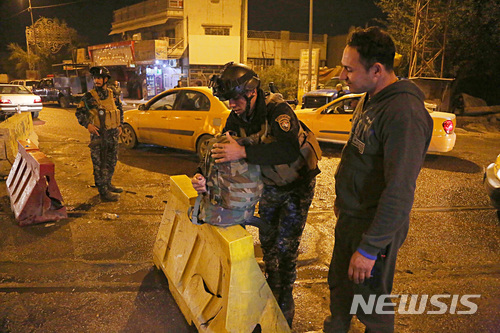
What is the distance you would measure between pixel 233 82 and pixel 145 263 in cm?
231

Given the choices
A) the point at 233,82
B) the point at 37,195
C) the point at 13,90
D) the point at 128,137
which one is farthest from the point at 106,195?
the point at 13,90

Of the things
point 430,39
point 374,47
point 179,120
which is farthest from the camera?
point 430,39

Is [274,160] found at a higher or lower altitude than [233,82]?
lower

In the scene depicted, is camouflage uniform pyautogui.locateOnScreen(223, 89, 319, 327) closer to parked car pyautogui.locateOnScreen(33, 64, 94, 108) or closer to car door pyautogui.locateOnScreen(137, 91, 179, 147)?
car door pyautogui.locateOnScreen(137, 91, 179, 147)

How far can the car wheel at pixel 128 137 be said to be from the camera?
9234mm

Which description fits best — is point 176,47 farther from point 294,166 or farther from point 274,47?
point 294,166

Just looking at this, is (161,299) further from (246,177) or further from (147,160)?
(147,160)

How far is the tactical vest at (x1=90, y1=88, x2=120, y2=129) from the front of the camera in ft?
18.4

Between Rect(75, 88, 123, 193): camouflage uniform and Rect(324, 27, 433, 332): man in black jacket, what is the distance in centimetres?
444

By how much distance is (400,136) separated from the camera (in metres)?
1.74

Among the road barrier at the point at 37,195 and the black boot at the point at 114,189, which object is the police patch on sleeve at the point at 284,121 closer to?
the road barrier at the point at 37,195

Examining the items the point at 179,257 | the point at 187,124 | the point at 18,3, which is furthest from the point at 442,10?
the point at 18,3

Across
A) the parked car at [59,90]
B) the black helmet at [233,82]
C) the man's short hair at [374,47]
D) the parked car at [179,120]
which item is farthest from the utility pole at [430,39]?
the parked car at [59,90]

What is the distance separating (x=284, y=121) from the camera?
8.13 ft
